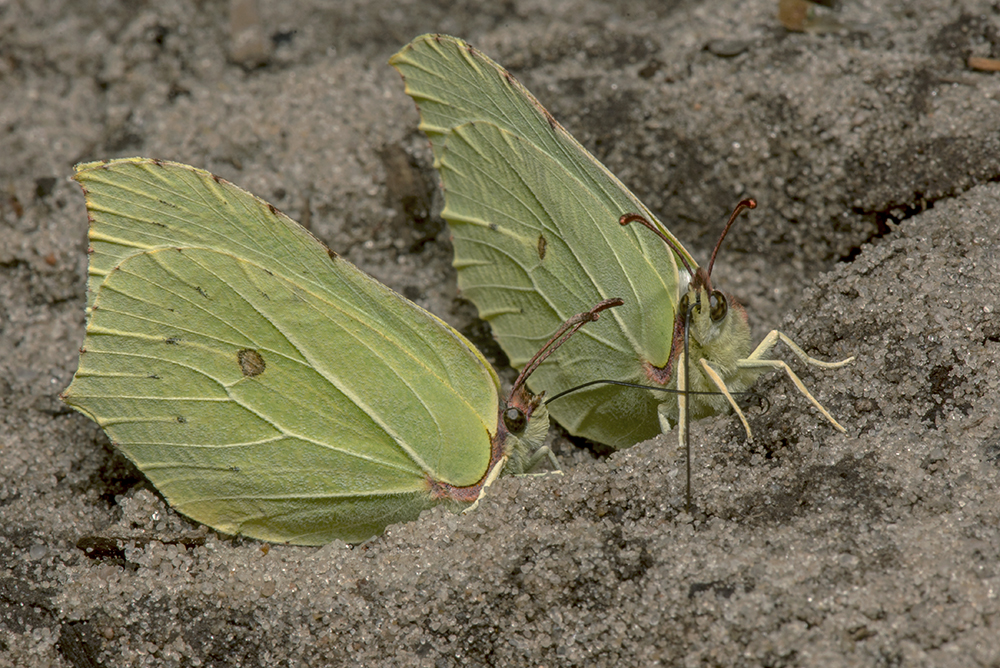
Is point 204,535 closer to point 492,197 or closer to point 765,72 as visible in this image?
point 492,197

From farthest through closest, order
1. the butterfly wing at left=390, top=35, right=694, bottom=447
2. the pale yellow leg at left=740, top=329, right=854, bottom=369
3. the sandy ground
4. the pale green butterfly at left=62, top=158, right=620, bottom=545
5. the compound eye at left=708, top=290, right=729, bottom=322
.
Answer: the butterfly wing at left=390, top=35, right=694, bottom=447, the compound eye at left=708, top=290, right=729, bottom=322, the pale yellow leg at left=740, top=329, right=854, bottom=369, the pale green butterfly at left=62, top=158, right=620, bottom=545, the sandy ground

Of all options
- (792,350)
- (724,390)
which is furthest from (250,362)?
(792,350)

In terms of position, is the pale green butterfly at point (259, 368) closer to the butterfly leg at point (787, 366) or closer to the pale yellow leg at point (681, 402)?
the pale yellow leg at point (681, 402)

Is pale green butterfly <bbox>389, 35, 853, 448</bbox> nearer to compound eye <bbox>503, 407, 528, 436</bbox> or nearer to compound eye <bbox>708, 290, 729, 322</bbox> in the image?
compound eye <bbox>708, 290, 729, 322</bbox>

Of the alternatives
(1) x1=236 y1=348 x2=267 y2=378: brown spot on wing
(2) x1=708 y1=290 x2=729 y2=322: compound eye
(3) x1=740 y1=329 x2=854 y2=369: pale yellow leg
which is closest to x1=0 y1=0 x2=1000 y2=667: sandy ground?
(3) x1=740 y1=329 x2=854 y2=369: pale yellow leg

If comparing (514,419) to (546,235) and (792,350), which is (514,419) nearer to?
(546,235)

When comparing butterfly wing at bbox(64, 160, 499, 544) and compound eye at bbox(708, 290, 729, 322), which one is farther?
compound eye at bbox(708, 290, 729, 322)
